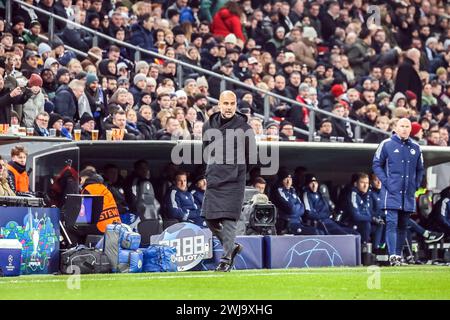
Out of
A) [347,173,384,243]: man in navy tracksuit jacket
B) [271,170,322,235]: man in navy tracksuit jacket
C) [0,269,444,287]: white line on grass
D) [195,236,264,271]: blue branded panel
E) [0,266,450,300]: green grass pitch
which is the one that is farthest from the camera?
[347,173,384,243]: man in navy tracksuit jacket

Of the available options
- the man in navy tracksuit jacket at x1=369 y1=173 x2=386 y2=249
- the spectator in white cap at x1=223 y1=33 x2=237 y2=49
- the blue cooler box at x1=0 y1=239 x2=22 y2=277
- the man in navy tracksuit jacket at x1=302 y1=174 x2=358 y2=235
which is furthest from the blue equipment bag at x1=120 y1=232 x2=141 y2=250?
the spectator in white cap at x1=223 y1=33 x2=237 y2=49

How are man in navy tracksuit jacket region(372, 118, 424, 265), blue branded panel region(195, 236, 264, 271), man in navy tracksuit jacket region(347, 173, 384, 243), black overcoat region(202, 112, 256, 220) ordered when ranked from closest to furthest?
black overcoat region(202, 112, 256, 220) → man in navy tracksuit jacket region(372, 118, 424, 265) → blue branded panel region(195, 236, 264, 271) → man in navy tracksuit jacket region(347, 173, 384, 243)

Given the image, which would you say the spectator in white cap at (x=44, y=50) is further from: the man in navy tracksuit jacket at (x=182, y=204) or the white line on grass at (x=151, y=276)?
the white line on grass at (x=151, y=276)

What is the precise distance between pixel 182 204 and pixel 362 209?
3.50 meters

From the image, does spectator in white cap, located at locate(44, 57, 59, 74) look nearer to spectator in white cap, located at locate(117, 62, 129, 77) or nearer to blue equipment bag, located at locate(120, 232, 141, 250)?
spectator in white cap, located at locate(117, 62, 129, 77)

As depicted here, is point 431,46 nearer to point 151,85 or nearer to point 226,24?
point 226,24

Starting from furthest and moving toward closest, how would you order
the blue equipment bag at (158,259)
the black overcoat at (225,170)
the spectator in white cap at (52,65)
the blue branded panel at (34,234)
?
the spectator in white cap at (52,65)
the blue equipment bag at (158,259)
the blue branded panel at (34,234)
the black overcoat at (225,170)

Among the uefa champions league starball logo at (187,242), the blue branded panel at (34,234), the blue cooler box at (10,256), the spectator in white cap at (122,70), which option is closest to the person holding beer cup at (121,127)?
the uefa champions league starball logo at (187,242)

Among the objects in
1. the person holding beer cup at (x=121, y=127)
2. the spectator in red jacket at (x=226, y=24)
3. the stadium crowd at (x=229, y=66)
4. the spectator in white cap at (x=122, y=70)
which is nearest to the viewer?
the person holding beer cup at (x=121, y=127)

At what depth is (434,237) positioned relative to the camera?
20.6 m

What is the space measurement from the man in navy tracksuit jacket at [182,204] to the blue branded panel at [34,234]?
360 cm

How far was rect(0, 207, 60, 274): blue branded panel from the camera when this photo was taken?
14.4 meters

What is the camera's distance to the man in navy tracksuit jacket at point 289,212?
776 inches

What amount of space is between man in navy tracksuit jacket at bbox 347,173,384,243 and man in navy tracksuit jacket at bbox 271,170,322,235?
3.16 ft
